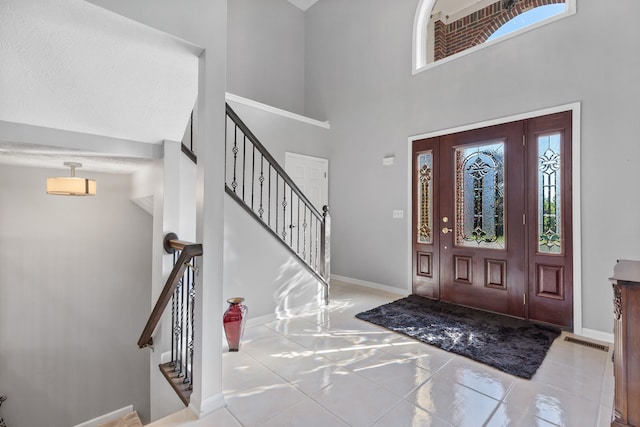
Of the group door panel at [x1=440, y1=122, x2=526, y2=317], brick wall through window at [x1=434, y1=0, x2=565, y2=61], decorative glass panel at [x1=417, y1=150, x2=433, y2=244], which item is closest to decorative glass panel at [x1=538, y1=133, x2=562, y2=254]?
door panel at [x1=440, y1=122, x2=526, y2=317]

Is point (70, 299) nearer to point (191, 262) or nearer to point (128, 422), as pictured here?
point (128, 422)

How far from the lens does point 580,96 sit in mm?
2930

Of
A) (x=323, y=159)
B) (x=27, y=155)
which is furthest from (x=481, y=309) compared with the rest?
(x=27, y=155)

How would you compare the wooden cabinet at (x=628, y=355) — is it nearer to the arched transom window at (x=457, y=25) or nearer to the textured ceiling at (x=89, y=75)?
the textured ceiling at (x=89, y=75)

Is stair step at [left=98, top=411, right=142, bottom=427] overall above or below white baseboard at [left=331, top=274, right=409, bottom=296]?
below

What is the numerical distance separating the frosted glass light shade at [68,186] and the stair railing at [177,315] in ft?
3.05

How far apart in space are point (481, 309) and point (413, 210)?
1.46 m

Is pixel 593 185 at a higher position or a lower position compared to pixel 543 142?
lower

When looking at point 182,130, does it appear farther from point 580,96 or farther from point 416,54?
point 580,96

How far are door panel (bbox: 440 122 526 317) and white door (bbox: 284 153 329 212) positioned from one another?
1.99 metres

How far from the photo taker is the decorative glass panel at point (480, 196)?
3.47 m

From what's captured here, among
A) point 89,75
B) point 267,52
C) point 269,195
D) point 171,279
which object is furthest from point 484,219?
point 267,52

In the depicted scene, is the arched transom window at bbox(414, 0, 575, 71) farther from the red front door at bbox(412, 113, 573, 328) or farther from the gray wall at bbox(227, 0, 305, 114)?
the gray wall at bbox(227, 0, 305, 114)

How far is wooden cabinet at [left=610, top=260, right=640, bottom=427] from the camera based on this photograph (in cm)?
134
